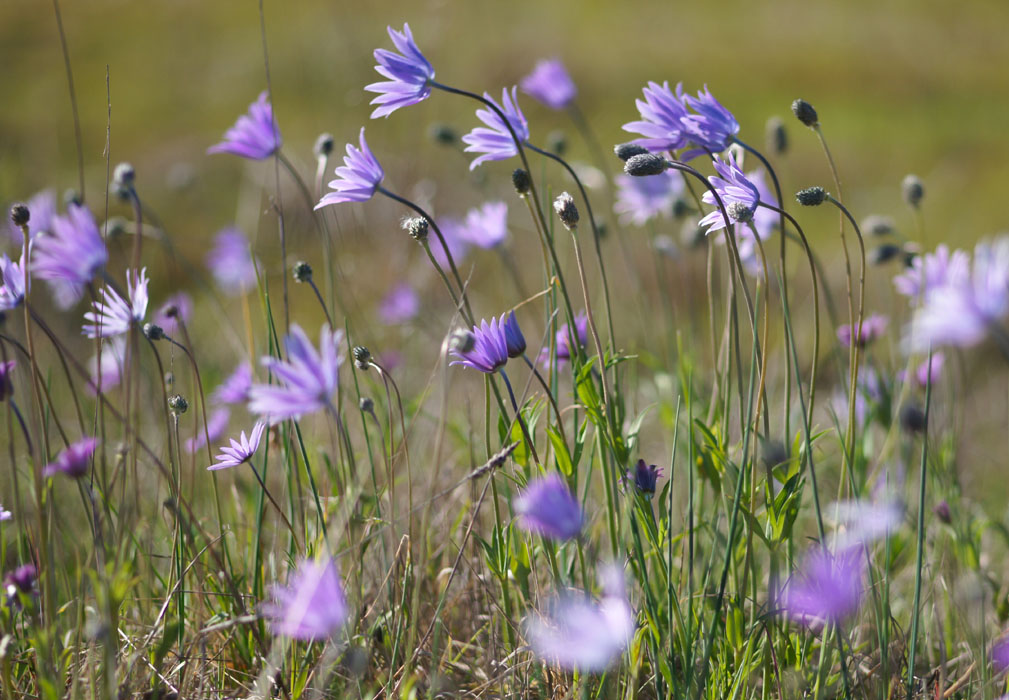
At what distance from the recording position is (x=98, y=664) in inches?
50.5

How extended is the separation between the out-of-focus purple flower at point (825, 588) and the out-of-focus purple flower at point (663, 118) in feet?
2.26

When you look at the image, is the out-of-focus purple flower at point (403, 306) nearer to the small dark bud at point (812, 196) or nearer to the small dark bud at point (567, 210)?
the small dark bud at point (567, 210)

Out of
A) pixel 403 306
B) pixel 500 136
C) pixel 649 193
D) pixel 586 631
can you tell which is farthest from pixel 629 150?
pixel 403 306

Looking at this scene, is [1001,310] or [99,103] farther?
[99,103]

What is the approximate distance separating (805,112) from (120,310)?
48.4 inches

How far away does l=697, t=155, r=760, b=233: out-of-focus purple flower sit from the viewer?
1.10 m

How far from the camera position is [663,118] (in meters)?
1.29

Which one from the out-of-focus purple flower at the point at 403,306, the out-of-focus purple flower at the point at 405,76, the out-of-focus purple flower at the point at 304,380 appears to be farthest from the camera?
the out-of-focus purple flower at the point at 403,306

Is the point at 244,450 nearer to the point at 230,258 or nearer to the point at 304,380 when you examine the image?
the point at 304,380

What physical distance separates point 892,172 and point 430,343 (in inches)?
153

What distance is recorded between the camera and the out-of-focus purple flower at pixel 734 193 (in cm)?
110

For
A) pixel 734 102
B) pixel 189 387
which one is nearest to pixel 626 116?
pixel 734 102

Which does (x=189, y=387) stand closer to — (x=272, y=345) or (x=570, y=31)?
(x=272, y=345)

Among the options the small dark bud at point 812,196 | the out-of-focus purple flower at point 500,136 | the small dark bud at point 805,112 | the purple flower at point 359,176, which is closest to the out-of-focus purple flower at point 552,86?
the out-of-focus purple flower at point 500,136
